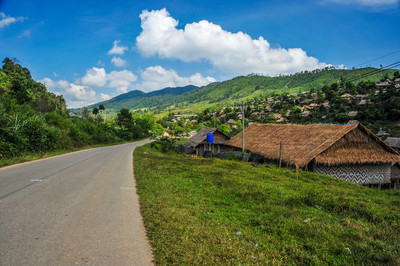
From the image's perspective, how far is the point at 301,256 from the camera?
438 centimetres

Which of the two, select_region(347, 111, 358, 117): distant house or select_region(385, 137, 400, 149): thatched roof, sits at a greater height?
select_region(347, 111, 358, 117): distant house

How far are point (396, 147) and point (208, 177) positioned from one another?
5346cm

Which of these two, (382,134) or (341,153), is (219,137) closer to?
(341,153)

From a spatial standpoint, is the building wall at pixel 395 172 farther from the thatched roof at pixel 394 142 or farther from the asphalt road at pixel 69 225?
the thatched roof at pixel 394 142

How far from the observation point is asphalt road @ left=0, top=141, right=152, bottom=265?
4.20 metres

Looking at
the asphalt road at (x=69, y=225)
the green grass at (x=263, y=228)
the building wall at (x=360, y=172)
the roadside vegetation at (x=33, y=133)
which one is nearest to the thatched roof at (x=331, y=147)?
the building wall at (x=360, y=172)

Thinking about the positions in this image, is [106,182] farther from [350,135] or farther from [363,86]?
[363,86]

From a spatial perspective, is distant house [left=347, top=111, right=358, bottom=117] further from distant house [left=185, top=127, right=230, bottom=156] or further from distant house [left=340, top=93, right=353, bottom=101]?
distant house [left=185, top=127, right=230, bottom=156]

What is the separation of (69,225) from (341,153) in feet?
66.8

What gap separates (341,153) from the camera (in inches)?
741

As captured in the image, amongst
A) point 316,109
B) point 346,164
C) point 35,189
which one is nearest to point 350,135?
point 346,164

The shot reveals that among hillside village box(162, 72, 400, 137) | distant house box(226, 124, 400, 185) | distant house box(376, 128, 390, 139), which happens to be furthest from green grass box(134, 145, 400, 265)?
distant house box(376, 128, 390, 139)

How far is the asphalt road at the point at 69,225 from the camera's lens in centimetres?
420

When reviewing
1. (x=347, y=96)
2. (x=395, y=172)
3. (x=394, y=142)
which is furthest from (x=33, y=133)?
(x=347, y=96)
